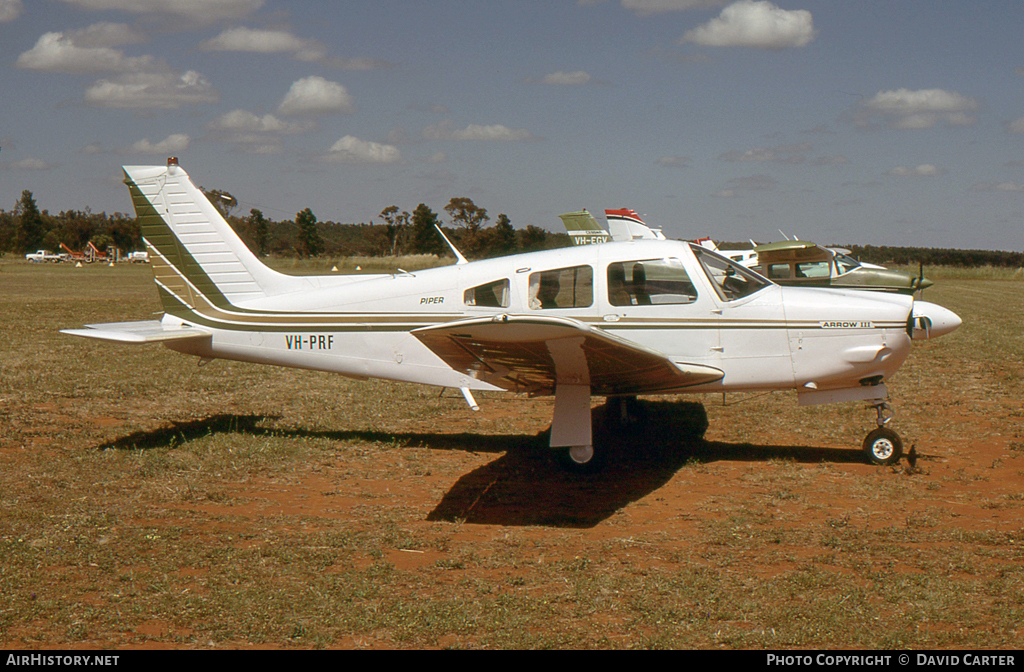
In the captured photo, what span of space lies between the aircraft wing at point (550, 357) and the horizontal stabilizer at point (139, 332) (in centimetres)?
342

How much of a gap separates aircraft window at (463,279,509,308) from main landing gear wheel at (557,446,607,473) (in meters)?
1.58

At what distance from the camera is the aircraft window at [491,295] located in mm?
8039

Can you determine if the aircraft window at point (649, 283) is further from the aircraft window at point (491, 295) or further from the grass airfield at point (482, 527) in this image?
the grass airfield at point (482, 527)

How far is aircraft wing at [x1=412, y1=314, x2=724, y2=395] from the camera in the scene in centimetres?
588

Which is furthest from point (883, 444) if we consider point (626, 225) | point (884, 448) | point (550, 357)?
point (626, 225)

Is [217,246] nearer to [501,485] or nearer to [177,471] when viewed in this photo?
[177,471]

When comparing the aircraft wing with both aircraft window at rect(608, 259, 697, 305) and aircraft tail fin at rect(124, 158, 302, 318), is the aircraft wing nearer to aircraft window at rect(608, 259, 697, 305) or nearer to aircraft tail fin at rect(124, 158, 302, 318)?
aircraft window at rect(608, 259, 697, 305)

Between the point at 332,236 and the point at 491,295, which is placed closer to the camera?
the point at 491,295

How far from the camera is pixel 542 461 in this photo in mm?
8516

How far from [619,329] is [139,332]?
5.03 metres

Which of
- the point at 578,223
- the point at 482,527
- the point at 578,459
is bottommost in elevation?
the point at 482,527

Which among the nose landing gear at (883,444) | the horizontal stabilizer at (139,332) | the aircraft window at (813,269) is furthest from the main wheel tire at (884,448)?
the aircraft window at (813,269)

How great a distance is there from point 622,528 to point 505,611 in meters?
1.90

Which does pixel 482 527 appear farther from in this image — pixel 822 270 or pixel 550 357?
pixel 822 270
